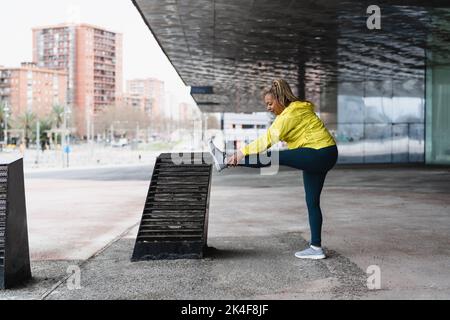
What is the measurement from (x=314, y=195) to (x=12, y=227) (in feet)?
9.62

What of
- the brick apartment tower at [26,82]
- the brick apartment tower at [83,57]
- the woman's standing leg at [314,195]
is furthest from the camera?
the brick apartment tower at [83,57]

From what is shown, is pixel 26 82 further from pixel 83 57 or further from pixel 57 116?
pixel 57 116

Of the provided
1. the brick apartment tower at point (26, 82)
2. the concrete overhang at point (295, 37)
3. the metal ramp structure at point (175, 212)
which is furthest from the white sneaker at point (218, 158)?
the brick apartment tower at point (26, 82)

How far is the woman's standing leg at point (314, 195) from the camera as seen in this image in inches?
237

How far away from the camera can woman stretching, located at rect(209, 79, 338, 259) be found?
18.4ft

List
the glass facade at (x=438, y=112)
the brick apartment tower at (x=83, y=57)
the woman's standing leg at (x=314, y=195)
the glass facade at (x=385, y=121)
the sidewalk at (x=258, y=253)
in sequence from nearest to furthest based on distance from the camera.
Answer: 1. the sidewalk at (x=258, y=253)
2. the woman's standing leg at (x=314, y=195)
3. the glass facade at (x=438, y=112)
4. the glass facade at (x=385, y=121)
5. the brick apartment tower at (x=83, y=57)

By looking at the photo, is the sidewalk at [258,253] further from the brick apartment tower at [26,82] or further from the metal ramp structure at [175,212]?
the brick apartment tower at [26,82]

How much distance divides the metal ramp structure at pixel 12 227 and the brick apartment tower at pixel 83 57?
135 meters

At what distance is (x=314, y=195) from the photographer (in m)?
6.10

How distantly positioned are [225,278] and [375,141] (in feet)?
105

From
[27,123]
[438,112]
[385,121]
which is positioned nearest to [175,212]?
[438,112]

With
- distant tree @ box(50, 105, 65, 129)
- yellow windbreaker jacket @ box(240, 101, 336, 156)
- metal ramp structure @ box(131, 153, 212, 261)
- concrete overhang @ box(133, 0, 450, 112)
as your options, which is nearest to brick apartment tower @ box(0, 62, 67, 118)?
distant tree @ box(50, 105, 65, 129)
